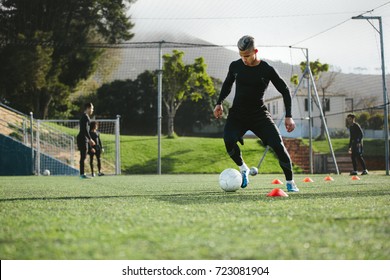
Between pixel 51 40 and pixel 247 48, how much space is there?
2255cm

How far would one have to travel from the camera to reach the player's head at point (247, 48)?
556cm

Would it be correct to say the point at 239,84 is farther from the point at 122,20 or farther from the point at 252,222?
the point at 122,20

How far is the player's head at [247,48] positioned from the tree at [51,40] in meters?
21.4

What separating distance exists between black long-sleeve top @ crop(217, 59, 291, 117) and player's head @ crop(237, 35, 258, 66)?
0.14m

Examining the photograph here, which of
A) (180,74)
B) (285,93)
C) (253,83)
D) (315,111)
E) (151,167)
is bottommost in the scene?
(151,167)

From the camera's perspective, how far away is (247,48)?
5.59m

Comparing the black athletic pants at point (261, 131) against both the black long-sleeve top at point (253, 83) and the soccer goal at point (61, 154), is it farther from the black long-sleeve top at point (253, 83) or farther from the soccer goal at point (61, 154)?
the soccer goal at point (61, 154)

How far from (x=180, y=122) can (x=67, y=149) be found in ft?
70.7

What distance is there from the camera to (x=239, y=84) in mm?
5949

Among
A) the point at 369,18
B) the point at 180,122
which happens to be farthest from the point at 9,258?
the point at 180,122

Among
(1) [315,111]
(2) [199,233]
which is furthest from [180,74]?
(2) [199,233]

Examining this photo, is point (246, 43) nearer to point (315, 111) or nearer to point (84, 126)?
point (84, 126)

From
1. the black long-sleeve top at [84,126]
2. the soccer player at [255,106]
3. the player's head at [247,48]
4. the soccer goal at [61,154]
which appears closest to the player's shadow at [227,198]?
the soccer player at [255,106]

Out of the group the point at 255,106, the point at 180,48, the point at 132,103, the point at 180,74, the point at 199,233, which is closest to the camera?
the point at 199,233
